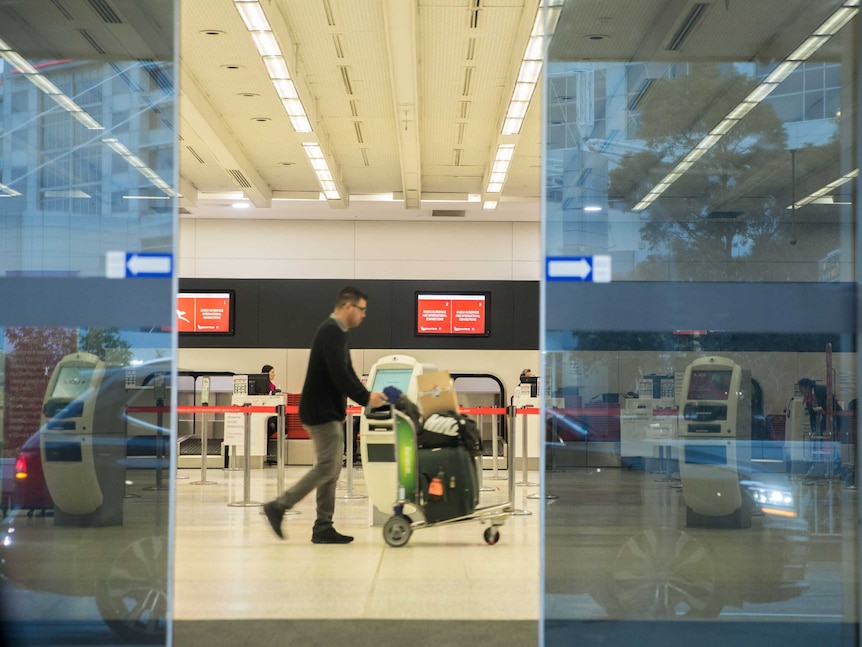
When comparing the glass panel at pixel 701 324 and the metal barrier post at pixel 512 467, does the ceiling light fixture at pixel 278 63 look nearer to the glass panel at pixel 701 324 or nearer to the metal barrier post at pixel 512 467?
the metal barrier post at pixel 512 467

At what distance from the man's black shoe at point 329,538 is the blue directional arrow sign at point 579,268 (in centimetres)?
372

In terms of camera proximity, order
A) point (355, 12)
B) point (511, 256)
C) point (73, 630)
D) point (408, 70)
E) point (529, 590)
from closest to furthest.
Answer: point (73, 630) → point (529, 590) → point (355, 12) → point (408, 70) → point (511, 256)

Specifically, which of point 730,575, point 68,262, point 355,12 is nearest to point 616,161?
point 730,575

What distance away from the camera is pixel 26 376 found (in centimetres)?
363

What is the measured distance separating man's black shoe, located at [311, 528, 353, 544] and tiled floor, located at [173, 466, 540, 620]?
0.09 meters

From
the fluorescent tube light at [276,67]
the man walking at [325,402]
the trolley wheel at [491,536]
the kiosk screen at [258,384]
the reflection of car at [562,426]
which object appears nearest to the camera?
the reflection of car at [562,426]

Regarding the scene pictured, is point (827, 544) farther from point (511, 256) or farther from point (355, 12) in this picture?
point (511, 256)

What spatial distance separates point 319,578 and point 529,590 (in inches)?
45.0

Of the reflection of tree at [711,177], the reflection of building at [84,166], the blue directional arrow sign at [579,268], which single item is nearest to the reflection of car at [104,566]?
the reflection of building at [84,166]

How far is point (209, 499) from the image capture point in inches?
378

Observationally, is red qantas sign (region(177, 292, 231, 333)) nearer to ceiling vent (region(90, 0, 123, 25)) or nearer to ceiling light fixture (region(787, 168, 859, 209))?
ceiling vent (region(90, 0, 123, 25))

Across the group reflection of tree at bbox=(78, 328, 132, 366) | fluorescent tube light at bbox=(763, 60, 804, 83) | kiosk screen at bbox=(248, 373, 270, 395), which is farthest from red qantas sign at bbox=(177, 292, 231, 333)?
fluorescent tube light at bbox=(763, 60, 804, 83)

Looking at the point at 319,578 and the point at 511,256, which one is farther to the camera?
the point at 511,256

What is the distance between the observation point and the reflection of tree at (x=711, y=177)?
361 cm
